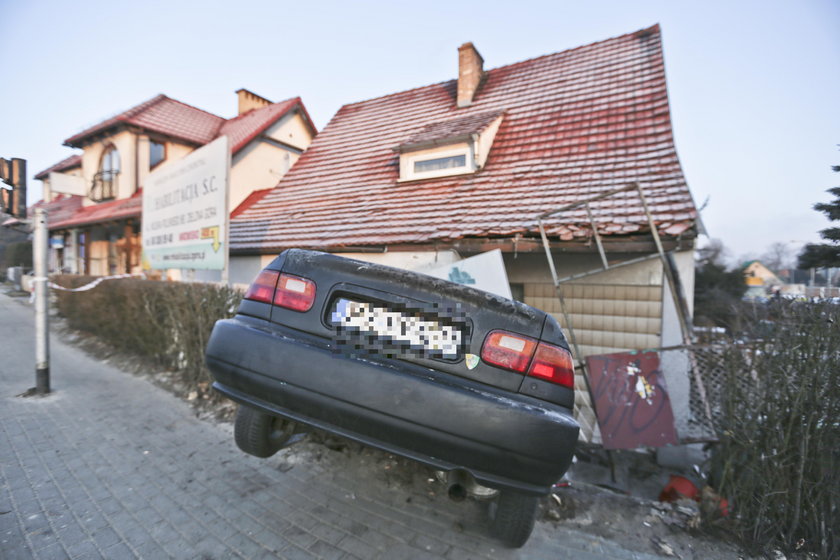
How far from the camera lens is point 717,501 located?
2.56 metres

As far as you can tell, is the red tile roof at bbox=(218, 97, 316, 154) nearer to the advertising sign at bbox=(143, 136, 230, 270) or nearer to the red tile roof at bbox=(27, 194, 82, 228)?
the advertising sign at bbox=(143, 136, 230, 270)

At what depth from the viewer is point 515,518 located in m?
2.03

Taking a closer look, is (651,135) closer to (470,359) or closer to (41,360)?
(470,359)

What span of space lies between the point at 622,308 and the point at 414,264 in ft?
9.79

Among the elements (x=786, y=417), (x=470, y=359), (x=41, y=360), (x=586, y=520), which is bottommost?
(x=586, y=520)

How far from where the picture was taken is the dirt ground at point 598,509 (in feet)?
7.54

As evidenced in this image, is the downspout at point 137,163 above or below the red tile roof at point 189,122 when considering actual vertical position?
below

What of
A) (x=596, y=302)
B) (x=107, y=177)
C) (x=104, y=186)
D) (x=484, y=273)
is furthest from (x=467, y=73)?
(x=104, y=186)

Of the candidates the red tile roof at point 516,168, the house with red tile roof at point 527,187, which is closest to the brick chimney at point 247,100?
the house with red tile roof at point 527,187

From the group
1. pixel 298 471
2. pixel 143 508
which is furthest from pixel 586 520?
pixel 143 508

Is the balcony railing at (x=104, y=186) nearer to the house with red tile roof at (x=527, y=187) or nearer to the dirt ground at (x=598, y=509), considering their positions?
the house with red tile roof at (x=527, y=187)

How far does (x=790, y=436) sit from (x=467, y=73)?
9168 millimetres

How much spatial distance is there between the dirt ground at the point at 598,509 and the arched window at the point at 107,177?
49.5ft

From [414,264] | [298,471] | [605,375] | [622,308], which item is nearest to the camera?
[298,471]
